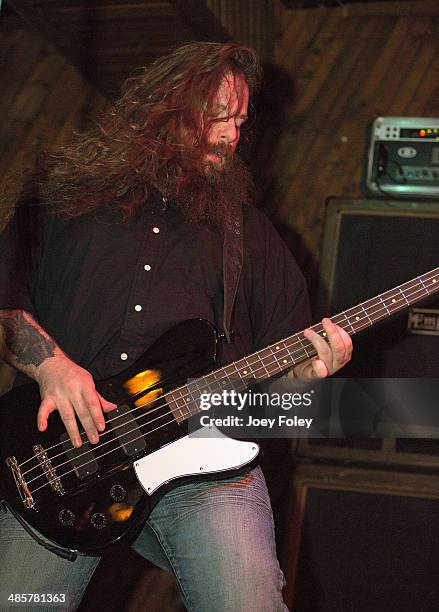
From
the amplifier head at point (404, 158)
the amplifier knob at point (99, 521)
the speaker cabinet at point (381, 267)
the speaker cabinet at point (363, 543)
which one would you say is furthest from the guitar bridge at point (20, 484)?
the amplifier head at point (404, 158)

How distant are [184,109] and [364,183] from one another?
885mm

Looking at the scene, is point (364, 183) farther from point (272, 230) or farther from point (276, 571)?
point (276, 571)

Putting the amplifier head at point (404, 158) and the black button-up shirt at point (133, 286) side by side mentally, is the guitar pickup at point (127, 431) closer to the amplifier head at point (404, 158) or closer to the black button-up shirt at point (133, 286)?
the black button-up shirt at point (133, 286)

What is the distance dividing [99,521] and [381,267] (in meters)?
1.28

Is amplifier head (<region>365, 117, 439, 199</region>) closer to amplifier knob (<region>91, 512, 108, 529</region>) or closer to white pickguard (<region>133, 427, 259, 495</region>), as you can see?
white pickguard (<region>133, 427, 259, 495</region>)

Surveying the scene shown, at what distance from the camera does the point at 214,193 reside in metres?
1.78

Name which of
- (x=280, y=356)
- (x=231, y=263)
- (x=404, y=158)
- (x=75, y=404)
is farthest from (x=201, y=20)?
(x=75, y=404)

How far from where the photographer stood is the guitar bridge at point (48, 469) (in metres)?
1.41

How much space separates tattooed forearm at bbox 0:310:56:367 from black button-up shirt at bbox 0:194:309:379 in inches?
1.0

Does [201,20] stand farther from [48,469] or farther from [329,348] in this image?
[48,469]

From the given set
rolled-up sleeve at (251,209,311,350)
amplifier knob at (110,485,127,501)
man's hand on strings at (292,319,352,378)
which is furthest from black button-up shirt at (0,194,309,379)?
amplifier knob at (110,485,127,501)

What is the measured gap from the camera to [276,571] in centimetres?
135

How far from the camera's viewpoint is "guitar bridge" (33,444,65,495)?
4.63 ft

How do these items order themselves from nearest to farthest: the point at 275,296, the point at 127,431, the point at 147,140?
1. the point at 127,431
2. the point at 275,296
3. the point at 147,140
